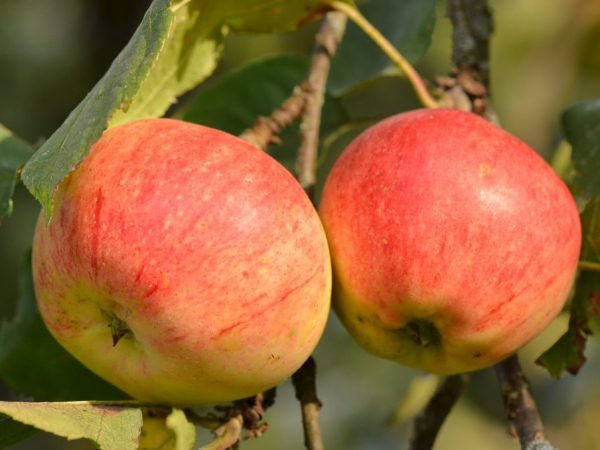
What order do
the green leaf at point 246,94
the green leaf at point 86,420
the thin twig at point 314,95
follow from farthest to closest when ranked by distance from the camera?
the green leaf at point 246,94, the thin twig at point 314,95, the green leaf at point 86,420

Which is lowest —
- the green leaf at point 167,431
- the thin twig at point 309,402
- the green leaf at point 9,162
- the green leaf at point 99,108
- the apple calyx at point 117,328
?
the thin twig at point 309,402

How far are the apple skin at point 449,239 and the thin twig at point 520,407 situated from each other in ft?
0.28

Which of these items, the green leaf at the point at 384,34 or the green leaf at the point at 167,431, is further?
the green leaf at the point at 384,34

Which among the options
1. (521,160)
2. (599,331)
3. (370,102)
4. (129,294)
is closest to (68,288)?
(129,294)

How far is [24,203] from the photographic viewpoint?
3754 mm

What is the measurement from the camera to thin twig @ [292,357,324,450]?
43.3 inches

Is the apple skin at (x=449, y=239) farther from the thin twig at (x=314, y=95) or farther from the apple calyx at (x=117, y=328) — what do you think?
the apple calyx at (x=117, y=328)

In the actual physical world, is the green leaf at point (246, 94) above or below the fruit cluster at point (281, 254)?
below

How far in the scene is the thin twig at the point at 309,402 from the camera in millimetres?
1100

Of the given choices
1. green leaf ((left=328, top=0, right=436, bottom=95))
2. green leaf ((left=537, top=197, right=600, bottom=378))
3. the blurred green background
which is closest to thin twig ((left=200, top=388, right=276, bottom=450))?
green leaf ((left=537, top=197, right=600, bottom=378))

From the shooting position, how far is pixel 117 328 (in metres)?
1.06

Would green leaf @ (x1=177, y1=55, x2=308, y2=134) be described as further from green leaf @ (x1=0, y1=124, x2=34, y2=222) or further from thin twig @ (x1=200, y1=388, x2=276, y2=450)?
thin twig @ (x1=200, y1=388, x2=276, y2=450)

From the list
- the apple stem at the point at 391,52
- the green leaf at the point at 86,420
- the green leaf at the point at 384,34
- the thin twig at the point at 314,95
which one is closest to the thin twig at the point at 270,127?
the thin twig at the point at 314,95

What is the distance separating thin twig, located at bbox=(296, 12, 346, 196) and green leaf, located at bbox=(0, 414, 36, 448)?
15.9 inches
